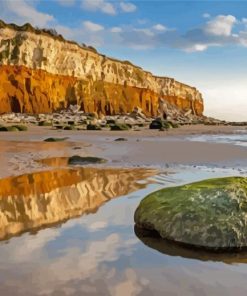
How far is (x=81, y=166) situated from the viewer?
1044 cm

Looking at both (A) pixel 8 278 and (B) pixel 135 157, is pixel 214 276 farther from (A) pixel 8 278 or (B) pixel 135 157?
(B) pixel 135 157

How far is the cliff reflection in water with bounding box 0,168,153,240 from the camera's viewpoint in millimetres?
5156

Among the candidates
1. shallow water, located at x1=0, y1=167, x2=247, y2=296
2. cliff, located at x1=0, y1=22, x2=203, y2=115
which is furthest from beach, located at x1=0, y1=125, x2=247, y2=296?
cliff, located at x1=0, y1=22, x2=203, y2=115

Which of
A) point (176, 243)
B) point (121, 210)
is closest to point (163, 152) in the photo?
point (121, 210)

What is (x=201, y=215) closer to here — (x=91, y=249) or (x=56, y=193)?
(x=91, y=249)

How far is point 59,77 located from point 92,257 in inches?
2837

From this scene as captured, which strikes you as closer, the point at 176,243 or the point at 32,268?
the point at 32,268

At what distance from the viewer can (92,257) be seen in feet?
12.6

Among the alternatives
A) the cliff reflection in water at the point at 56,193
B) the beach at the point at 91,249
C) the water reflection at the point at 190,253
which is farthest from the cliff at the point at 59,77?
the water reflection at the point at 190,253

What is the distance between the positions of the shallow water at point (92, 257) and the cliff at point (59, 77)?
6051cm

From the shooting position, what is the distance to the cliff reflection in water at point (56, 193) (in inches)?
203

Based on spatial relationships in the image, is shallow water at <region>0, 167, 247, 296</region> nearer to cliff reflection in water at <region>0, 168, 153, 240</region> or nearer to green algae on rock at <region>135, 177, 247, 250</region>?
cliff reflection in water at <region>0, 168, 153, 240</region>

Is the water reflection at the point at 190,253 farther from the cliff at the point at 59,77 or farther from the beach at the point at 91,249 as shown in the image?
the cliff at the point at 59,77

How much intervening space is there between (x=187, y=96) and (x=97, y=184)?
11723cm
